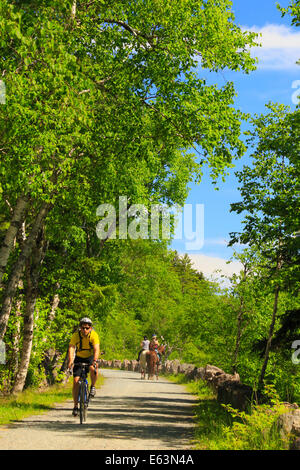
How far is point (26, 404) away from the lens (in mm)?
15945

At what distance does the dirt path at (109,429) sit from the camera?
33.1 feet

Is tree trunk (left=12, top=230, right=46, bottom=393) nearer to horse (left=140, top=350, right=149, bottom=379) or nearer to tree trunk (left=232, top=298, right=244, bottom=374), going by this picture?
tree trunk (left=232, top=298, right=244, bottom=374)

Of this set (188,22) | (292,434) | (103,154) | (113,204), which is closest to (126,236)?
(113,204)

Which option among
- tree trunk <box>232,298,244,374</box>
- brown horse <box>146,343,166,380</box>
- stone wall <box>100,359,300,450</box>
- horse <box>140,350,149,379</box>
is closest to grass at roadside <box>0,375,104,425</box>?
stone wall <box>100,359,300,450</box>

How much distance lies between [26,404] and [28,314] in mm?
2986

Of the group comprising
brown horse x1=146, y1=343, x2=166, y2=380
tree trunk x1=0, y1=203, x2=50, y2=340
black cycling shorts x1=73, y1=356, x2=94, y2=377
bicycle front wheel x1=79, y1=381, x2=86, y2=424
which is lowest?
brown horse x1=146, y1=343, x2=166, y2=380

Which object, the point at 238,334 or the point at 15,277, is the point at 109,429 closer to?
the point at 15,277

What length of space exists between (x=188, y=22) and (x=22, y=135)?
5.97 meters

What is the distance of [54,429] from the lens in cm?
1196

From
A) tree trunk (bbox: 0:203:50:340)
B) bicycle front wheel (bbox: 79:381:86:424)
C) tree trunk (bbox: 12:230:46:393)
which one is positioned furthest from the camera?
tree trunk (bbox: 12:230:46:393)

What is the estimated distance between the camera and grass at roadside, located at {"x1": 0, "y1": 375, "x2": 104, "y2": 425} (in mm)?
13805

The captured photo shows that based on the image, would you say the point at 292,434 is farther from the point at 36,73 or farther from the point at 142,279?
the point at 142,279

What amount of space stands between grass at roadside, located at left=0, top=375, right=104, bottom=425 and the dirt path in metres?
0.31

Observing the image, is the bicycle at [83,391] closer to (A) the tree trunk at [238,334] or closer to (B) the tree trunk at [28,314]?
(B) the tree trunk at [28,314]
